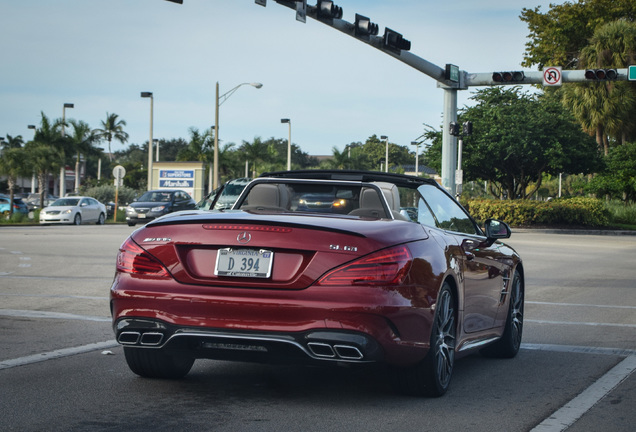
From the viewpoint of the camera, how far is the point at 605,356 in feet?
25.3

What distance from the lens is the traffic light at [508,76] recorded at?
27594mm

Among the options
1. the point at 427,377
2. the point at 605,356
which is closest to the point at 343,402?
the point at 427,377

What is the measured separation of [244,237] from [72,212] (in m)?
38.3

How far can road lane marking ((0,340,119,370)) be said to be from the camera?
6.70 m

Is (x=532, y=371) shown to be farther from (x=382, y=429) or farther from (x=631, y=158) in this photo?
(x=631, y=158)

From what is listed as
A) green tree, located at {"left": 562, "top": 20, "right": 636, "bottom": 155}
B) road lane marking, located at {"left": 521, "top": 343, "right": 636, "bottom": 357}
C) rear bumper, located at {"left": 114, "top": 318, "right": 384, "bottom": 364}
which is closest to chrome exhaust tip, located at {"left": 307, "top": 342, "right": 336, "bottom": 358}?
rear bumper, located at {"left": 114, "top": 318, "right": 384, "bottom": 364}

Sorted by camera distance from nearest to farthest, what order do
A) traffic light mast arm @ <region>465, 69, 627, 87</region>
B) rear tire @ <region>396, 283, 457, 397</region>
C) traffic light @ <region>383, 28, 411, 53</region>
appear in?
rear tire @ <region>396, 283, 457, 397</region>, traffic light @ <region>383, 28, 411, 53</region>, traffic light mast arm @ <region>465, 69, 627, 87</region>

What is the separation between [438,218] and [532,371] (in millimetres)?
1473

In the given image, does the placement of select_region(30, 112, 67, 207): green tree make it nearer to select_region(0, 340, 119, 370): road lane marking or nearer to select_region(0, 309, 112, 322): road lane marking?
select_region(0, 309, 112, 322): road lane marking

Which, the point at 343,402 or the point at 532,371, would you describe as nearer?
the point at 343,402

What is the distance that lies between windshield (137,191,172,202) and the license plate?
109 feet

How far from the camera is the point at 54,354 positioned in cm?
714

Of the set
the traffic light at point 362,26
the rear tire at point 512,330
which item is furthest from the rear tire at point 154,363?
the traffic light at point 362,26

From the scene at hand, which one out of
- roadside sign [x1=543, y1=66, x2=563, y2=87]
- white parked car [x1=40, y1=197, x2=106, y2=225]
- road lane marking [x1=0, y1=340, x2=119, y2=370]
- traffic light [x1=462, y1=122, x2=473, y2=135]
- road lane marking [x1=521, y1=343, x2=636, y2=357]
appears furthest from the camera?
white parked car [x1=40, y1=197, x2=106, y2=225]
